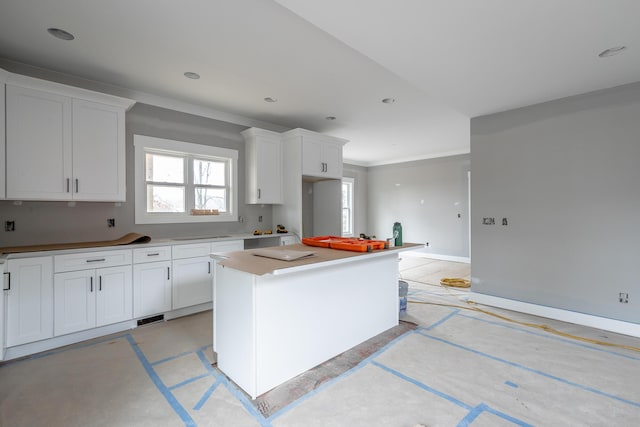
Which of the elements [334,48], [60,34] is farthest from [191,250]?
[334,48]

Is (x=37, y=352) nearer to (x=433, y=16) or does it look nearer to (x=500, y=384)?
(x=500, y=384)

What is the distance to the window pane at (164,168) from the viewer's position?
12.8 feet

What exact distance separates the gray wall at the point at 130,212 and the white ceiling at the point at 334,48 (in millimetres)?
274

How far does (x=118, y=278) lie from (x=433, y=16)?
12.4 feet

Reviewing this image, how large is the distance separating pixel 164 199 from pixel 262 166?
1.50m

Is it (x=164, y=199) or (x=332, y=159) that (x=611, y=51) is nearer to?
(x=332, y=159)

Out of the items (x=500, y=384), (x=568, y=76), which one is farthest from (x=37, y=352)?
(x=568, y=76)

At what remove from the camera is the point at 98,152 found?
318cm

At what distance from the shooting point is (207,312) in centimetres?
382

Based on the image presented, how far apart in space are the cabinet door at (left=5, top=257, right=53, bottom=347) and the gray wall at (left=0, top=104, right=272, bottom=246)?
591 mm

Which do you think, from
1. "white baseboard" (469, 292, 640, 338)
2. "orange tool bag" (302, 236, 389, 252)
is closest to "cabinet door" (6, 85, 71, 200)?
"orange tool bag" (302, 236, 389, 252)

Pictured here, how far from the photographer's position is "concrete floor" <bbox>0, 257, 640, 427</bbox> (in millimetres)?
1832

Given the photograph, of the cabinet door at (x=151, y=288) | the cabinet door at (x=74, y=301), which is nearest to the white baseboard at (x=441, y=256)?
the cabinet door at (x=151, y=288)

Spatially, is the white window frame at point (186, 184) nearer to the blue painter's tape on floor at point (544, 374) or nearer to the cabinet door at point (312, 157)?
the cabinet door at point (312, 157)
